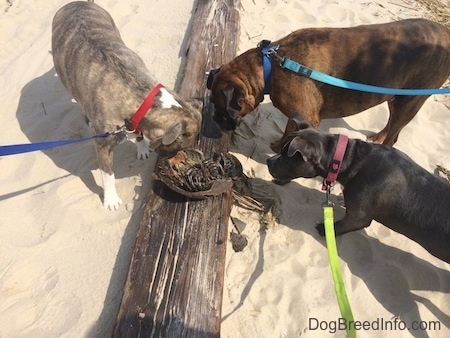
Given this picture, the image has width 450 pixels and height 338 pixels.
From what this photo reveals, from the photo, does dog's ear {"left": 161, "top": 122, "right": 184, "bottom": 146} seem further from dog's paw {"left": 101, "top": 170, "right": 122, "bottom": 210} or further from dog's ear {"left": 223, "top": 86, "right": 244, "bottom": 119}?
dog's paw {"left": 101, "top": 170, "right": 122, "bottom": 210}

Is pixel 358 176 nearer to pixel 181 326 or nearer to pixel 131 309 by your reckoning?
pixel 181 326

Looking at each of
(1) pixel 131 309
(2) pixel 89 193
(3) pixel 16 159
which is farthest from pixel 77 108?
(1) pixel 131 309

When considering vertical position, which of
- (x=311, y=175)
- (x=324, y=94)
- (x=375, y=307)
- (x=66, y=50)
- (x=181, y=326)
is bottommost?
(x=375, y=307)

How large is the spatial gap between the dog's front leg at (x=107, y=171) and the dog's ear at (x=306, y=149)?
1.70 metres

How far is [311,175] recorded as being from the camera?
363cm

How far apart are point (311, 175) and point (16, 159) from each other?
10.9 feet

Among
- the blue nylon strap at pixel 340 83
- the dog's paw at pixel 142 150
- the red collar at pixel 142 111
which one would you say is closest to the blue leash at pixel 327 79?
the blue nylon strap at pixel 340 83

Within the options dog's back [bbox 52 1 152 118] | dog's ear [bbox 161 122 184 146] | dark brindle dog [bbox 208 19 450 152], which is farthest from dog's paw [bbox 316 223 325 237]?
dog's back [bbox 52 1 152 118]

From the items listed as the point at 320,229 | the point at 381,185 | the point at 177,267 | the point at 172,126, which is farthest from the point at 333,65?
the point at 177,267

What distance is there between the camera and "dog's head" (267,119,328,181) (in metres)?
3.29

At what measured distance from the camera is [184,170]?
377 cm

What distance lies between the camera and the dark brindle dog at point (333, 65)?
389 cm

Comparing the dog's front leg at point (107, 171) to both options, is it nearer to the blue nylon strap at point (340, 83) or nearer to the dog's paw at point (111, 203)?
the dog's paw at point (111, 203)

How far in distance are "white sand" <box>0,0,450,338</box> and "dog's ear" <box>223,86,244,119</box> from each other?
0.87m
